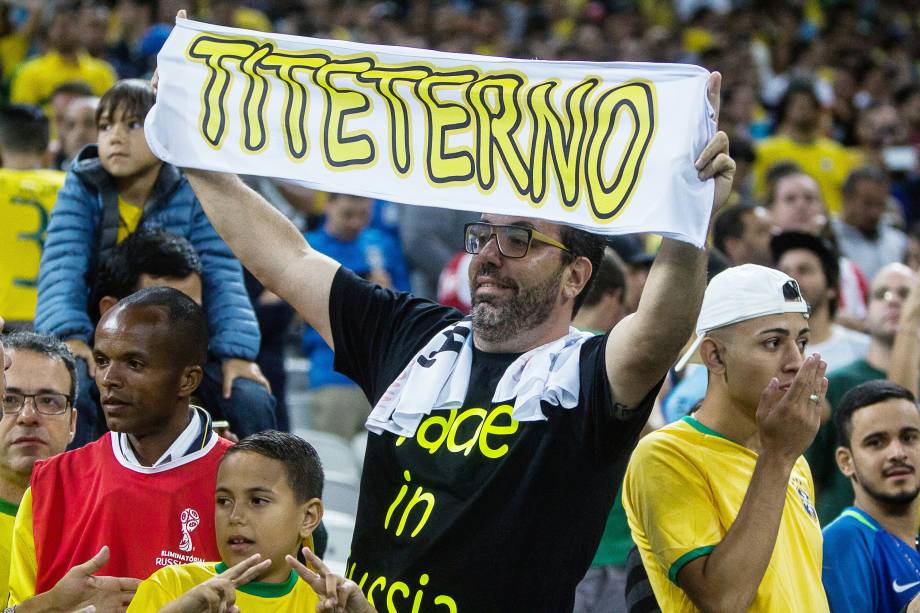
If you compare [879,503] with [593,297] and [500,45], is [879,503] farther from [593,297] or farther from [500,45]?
[500,45]

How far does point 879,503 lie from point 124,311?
2361 millimetres

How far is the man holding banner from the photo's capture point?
3.23 m

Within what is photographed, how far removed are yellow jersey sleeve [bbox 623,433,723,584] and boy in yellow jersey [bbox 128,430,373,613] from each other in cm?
84

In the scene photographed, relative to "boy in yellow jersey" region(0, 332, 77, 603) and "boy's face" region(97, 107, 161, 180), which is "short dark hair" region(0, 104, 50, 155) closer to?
"boy's face" region(97, 107, 161, 180)

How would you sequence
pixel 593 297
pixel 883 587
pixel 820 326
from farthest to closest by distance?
pixel 820 326
pixel 593 297
pixel 883 587

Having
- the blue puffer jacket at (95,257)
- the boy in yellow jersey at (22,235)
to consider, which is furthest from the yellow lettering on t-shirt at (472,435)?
the boy in yellow jersey at (22,235)

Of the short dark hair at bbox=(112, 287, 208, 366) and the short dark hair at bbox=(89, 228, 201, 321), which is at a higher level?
the short dark hair at bbox=(89, 228, 201, 321)

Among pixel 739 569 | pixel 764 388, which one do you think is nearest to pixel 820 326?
pixel 764 388

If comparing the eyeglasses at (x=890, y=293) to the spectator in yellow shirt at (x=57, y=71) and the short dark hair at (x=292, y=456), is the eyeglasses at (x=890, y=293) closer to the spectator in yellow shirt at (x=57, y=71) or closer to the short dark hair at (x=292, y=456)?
the short dark hair at (x=292, y=456)

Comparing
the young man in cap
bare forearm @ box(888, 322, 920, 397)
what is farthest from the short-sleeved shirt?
bare forearm @ box(888, 322, 920, 397)

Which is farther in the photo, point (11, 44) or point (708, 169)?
point (11, 44)

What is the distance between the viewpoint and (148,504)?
143 inches

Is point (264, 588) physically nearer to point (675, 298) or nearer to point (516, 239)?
point (516, 239)

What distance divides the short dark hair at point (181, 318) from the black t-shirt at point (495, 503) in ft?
2.25
